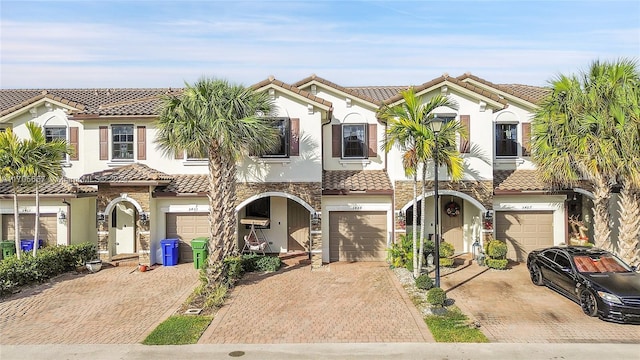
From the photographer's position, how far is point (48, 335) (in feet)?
33.6

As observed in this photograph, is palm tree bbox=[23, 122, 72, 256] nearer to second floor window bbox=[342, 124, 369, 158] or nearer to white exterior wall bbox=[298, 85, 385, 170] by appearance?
white exterior wall bbox=[298, 85, 385, 170]

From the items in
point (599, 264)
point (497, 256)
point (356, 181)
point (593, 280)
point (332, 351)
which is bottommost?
point (332, 351)

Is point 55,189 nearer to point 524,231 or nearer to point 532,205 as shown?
point 524,231

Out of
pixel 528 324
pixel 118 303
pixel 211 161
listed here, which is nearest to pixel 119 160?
pixel 211 161

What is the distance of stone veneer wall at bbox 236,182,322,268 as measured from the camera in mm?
16922

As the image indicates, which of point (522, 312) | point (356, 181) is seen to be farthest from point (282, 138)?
point (522, 312)

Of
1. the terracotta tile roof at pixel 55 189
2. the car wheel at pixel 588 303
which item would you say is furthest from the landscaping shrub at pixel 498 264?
the terracotta tile roof at pixel 55 189

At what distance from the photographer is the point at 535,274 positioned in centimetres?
1434

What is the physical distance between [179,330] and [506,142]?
14989mm

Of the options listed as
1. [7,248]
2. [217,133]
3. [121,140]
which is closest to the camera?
[217,133]

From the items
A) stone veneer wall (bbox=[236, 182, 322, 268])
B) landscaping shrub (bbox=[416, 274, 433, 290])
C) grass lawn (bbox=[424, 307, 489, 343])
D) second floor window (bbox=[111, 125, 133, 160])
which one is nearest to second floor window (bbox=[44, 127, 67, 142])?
second floor window (bbox=[111, 125, 133, 160])

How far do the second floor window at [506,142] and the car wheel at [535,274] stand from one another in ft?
19.1

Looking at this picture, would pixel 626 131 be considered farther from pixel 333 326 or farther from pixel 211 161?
pixel 211 161

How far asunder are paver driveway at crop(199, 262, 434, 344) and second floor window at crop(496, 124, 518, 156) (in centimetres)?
755
